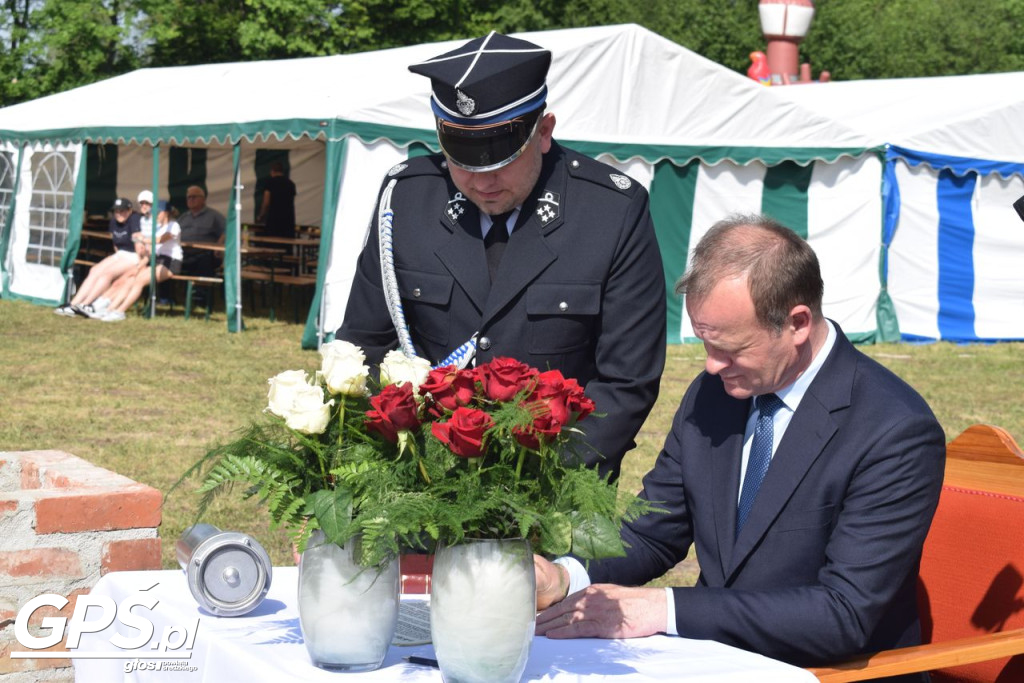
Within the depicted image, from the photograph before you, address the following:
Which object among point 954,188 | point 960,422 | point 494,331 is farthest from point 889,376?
point 954,188

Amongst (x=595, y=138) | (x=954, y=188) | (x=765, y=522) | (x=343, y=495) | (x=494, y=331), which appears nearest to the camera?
(x=343, y=495)

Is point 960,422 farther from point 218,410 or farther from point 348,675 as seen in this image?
point 348,675

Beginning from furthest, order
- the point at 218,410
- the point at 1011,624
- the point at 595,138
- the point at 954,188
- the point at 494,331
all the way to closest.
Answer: the point at 954,188
the point at 595,138
the point at 218,410
the point at 494,331
the point at 1011,624

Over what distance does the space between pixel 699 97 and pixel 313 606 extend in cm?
1134

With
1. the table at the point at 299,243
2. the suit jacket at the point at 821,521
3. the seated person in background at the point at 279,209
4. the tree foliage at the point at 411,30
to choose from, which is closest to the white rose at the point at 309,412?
the suit jacket at the point at 821,521

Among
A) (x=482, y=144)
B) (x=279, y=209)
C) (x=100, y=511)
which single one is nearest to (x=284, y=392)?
(x=482, y=144)

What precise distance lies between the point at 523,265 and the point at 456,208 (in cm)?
23

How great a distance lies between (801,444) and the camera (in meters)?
2.44

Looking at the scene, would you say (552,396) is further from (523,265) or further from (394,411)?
(523,265)

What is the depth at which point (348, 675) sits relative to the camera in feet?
6.36

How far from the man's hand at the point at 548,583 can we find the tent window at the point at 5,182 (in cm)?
1610

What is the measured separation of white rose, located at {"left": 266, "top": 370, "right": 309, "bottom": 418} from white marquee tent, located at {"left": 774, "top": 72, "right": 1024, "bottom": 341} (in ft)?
37.7

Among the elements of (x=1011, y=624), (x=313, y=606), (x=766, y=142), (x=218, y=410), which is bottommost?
(x=218, y=410)

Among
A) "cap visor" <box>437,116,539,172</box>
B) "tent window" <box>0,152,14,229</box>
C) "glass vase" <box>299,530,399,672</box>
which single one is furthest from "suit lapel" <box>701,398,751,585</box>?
"tent window" <box>0,152,14,229</box>
